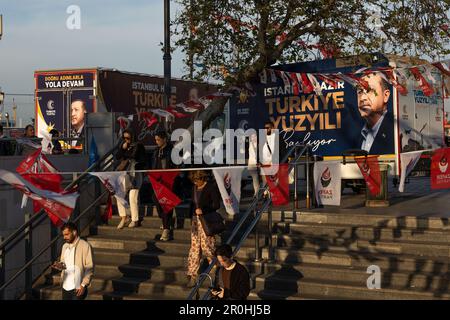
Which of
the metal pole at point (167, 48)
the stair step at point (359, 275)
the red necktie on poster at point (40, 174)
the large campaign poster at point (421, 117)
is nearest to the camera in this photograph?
the stair step at point (359, 275)

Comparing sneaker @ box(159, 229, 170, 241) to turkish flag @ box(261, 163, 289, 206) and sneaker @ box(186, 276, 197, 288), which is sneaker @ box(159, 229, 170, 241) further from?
turkish flag @ box(261, 163, 289, 206)

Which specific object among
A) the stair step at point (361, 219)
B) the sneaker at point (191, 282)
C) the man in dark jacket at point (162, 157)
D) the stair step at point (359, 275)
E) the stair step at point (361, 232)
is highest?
the man in dark jacket at point (162, 157)

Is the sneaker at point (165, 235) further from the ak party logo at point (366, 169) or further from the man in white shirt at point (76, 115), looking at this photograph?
the man in white shirt at point (76, 115)

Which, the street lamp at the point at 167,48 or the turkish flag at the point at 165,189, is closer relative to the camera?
the turkish flag at the point at 165,189

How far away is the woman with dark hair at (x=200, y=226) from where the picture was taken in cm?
1187

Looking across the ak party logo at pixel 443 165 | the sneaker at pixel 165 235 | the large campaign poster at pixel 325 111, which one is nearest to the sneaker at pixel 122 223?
the sneaker at pixel 165 235

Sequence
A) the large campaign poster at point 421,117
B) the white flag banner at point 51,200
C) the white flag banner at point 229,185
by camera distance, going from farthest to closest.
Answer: the large campaign poster at point 421,117
the white flag banner at point 229,185
the white flag banner at point 51,200

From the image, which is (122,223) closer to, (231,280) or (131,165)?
(131,165)

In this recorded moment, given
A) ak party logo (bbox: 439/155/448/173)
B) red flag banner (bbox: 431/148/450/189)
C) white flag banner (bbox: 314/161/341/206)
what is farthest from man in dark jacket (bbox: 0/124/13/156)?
ak party logo (bbox: 439/155/448/173)

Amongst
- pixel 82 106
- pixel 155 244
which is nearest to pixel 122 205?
pixel 155 244

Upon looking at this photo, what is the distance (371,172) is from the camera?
1371 cm

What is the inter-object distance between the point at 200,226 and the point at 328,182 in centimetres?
280

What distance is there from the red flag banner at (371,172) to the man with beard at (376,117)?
191cm

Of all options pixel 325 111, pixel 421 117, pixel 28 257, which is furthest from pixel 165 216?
pixel 421 117
